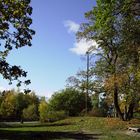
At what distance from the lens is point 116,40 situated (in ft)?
131

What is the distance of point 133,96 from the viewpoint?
43906mm

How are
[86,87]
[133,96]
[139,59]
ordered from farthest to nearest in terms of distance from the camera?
[86,87] < [133,96] < [139,59]

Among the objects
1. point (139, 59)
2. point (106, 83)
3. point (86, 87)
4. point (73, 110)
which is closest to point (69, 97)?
point (73, 110)

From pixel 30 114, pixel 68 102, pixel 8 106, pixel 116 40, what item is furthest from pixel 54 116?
pixel 8 106

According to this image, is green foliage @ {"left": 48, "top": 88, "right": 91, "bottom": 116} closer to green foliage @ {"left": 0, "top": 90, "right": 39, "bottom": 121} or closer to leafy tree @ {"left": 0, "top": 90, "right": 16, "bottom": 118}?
green foliage @ {"left": 0, "top": 90, "right": 39, "bottom": 121}

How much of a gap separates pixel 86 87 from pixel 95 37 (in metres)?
10.5

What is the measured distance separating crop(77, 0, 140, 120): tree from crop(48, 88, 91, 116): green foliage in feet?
98.1

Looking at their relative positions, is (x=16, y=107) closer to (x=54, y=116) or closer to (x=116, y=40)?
(x=54, y=116)

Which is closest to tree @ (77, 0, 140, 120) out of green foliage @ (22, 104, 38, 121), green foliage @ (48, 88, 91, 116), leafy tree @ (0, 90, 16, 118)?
green foliage @ (48, 88, 91, 116)

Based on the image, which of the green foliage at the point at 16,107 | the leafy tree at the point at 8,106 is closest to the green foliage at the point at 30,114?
the green foliage at the point at 16,107

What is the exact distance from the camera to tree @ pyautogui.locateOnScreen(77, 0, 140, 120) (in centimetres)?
2322

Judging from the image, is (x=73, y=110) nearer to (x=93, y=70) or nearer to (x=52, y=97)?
(x=52, y=97)

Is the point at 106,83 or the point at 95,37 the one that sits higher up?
the point at 95,37

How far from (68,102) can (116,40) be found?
42889 mm
